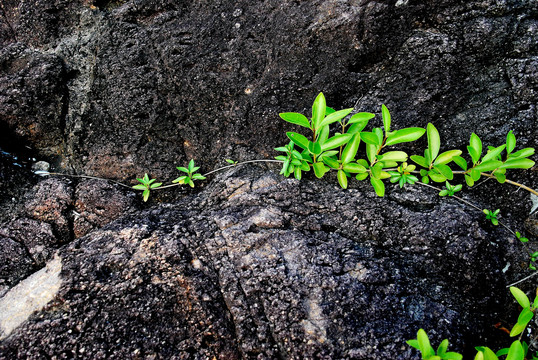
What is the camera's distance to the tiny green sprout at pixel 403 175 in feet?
5.01

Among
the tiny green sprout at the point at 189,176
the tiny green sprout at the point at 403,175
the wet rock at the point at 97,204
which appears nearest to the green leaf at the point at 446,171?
the tiny green sprout at the point at 403,175

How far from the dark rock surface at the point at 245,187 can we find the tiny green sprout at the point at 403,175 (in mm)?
83

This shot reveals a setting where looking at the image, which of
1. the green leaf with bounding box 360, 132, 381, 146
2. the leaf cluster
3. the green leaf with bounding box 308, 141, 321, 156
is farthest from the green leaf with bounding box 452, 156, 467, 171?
the green leaf with bounding box 308, 141, 321, 156

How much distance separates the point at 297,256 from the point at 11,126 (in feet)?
5.49

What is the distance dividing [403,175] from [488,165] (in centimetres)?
32

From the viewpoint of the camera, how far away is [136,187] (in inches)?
70.1

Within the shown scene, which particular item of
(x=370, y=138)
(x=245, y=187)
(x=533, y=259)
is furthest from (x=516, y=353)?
(x=245, y=187)

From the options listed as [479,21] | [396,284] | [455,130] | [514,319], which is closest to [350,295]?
[396,284]

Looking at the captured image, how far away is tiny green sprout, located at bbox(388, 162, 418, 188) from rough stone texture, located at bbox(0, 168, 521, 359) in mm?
80

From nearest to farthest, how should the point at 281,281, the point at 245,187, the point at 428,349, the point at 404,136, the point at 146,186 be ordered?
1. the point at 428,349
2. the point at 281,281
3. the point at 404,136
4. the point at 245,187
5. the point at 146,186

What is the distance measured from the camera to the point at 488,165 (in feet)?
4.66

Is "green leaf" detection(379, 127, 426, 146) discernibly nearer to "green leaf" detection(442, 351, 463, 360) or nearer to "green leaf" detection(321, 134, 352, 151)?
"green leaf" detection(321, 134, 352, 151)

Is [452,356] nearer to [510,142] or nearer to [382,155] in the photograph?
[382,155]

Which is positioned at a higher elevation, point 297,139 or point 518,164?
point 297,139
